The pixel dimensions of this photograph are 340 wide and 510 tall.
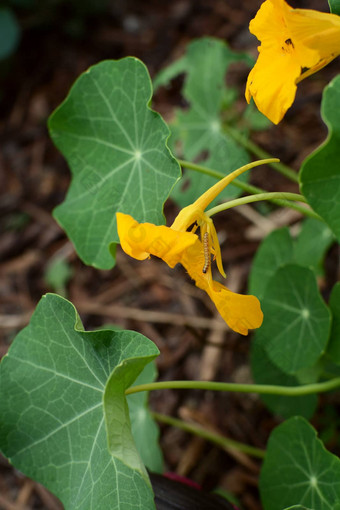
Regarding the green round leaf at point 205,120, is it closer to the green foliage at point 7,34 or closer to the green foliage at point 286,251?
the green foliage at point 286,251

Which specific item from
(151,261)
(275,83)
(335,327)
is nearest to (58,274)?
(151,261)

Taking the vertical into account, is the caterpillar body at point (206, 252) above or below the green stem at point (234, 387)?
above

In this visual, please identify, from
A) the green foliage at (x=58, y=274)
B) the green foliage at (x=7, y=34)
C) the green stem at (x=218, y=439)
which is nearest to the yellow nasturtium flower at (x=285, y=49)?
the green stem at (x=218, y=439)

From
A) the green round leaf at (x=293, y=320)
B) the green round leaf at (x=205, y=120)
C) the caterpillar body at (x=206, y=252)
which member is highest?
the caterpillar body at (x=206, y=252)

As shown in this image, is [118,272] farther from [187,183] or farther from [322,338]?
[322,338]

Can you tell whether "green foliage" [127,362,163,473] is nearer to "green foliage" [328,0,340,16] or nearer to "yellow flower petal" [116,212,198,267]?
"yellow flower petal" [116,212,198,267]

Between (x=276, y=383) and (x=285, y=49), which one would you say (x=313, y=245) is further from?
(x=285, y=49)

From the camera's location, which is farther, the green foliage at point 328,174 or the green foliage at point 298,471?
the green foliage at point 298,471

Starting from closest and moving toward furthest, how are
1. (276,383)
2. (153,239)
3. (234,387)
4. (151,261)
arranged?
(153,239) → (234,387) → (276,383) → (151,261)
